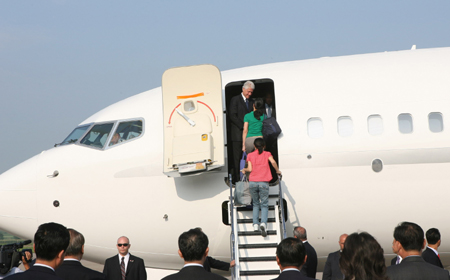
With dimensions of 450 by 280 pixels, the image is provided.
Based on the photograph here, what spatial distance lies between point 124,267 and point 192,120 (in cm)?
347

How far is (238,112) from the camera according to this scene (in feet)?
36.1

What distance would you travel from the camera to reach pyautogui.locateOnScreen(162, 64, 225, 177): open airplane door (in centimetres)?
1036

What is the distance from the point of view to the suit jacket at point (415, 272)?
4.78 metres

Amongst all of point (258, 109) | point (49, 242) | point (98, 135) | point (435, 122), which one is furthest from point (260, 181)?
point (49, 242)

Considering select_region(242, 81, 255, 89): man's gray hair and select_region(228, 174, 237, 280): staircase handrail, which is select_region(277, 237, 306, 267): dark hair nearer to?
select_region(228, 174, 237, 280): staircase handrail

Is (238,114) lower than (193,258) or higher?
higher

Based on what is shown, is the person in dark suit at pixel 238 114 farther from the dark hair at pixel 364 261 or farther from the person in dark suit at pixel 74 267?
the dark hair at pixel 364 261

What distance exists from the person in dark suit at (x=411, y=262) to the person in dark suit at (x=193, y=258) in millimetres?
1691

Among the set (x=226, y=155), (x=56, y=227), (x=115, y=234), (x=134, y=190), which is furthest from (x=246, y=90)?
(x=56, y=227)

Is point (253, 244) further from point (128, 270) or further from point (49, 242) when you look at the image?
point (49, 242)

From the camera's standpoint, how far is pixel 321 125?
419 inches

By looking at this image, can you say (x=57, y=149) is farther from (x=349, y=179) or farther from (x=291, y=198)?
(x=349, y=179)

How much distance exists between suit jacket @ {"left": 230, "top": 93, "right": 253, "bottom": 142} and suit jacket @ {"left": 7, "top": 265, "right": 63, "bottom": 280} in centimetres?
708

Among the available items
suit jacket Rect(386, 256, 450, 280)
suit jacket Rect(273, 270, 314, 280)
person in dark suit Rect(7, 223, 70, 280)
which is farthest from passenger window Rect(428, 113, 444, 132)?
person in dark suit Rect(7, 223, 70, 280)
